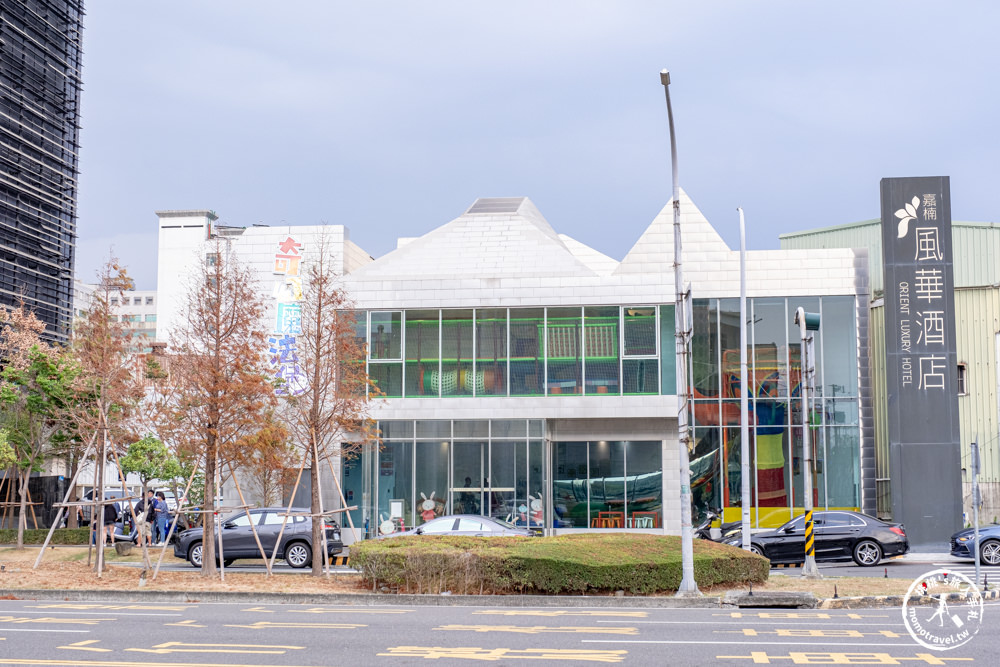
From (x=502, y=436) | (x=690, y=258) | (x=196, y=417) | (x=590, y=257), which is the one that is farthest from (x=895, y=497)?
(x=196, y=417)

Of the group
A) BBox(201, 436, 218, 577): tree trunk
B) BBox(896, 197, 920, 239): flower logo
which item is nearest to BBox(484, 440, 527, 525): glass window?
BBox(201, 436, 218, 577): tree trunk

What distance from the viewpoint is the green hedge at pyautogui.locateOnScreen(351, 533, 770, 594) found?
18109 millimetres

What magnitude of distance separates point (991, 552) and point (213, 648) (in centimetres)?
2102

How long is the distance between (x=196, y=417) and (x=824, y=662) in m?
15.8

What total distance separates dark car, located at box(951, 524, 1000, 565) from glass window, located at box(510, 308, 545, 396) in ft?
43.1

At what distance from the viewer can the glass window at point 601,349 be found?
108 ft

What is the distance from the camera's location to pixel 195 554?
25031 millimetres

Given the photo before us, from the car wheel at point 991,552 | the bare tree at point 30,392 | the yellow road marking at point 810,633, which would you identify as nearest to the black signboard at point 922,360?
the car wheel at point 991,552

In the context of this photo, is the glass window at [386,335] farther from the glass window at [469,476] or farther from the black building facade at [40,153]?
the black building facade at [40,153]

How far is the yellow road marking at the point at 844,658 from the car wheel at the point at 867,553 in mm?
15076

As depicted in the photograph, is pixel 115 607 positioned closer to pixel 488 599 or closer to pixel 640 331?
pixel 488 599

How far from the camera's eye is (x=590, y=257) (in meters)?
43.2

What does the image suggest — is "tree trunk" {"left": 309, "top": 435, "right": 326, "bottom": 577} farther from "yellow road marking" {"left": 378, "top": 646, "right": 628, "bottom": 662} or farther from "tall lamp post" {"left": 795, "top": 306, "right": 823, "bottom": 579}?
"tall lamp post" {"left": 795, "top": 306, "right": 823, "bottom": 579}

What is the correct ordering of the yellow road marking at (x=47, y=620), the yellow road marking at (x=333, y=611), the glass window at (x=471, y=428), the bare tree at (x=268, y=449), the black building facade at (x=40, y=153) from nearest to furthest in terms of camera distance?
the yellow road marking at (x=47, y=620), the yellow road marking at (x=333, y=611), the bare tree at (x=268, y=449), the glass window at (x=471, y=428), the black building facade at (x=40, y=153)
